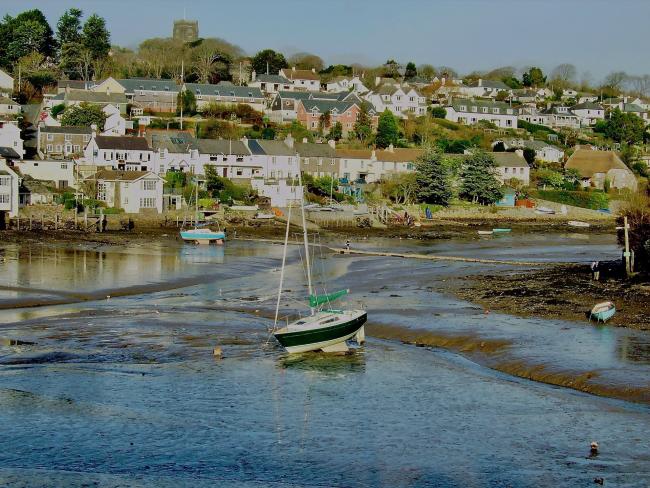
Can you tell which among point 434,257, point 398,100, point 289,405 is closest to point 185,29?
point 398,100

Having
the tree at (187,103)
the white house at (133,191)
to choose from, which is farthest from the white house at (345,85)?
the white house at (133,191)

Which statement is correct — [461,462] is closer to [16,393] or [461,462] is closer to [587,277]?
[16,393]

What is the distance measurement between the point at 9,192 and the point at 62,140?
20199 millimetres

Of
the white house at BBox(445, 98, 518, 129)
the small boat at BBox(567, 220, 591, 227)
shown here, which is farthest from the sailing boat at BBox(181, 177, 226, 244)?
the white house at BBox(445, 98, 518, 129)

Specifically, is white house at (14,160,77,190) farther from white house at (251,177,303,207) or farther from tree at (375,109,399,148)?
tree at (375,109,399,148)

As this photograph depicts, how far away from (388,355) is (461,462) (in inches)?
428

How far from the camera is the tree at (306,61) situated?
169212 millimetres

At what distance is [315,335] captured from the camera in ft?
106

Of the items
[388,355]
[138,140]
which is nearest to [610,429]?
[388,355]

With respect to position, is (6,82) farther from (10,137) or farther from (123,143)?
(123,143)

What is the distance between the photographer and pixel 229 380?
29.4m

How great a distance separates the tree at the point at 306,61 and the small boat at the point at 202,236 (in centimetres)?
10253

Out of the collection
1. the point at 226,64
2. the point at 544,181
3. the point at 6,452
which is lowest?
the point at 6,452

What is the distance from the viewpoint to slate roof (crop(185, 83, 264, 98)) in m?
118
